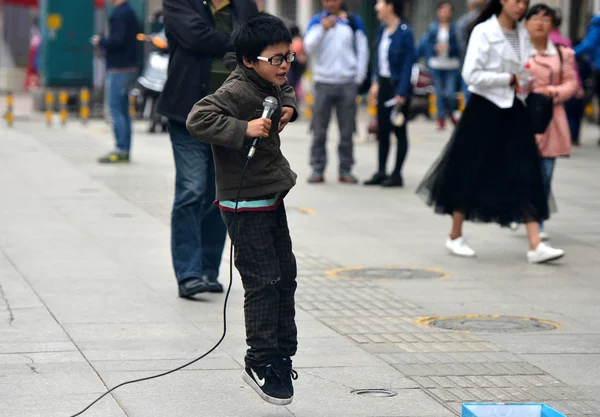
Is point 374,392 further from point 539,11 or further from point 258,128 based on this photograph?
point 539,11

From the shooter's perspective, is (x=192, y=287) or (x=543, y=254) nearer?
(x=192, y=287)

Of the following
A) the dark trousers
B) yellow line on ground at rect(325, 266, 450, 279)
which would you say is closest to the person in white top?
yellow line on ground at rect(325, 266, 450, 279)

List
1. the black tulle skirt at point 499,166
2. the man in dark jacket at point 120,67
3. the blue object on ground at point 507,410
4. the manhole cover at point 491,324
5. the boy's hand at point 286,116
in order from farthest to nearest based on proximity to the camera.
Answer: the man in dark jacket at point 120,67 → the black tulle skirt at point 499,166 → the manhole cover at point 491,324 → the boy's hand at point 286,116 → the blue object on ground at point 507,410

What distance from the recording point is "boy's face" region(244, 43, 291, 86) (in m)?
5.38

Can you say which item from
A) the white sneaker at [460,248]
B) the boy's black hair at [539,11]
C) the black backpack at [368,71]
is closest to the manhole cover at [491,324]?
the white sneaker at [460,248]

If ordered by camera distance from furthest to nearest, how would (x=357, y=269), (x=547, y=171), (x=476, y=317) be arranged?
(x=547, y=171)
(x=357, y=269)
(x=476, y=317)

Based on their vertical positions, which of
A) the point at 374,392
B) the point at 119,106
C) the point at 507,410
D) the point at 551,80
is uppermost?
the point at 551,80

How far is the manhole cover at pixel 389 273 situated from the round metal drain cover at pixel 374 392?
2980mm

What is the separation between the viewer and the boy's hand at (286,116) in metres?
5.66

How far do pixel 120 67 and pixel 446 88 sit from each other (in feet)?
23.7

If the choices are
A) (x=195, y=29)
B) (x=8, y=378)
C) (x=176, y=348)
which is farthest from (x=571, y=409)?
(x=195, y=29)

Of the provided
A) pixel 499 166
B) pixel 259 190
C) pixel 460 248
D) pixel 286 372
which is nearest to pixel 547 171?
pixel 499 166

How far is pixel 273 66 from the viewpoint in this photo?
5.40 m

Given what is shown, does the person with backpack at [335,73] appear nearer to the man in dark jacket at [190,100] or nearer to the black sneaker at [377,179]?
the black sneaker at [377,179]
